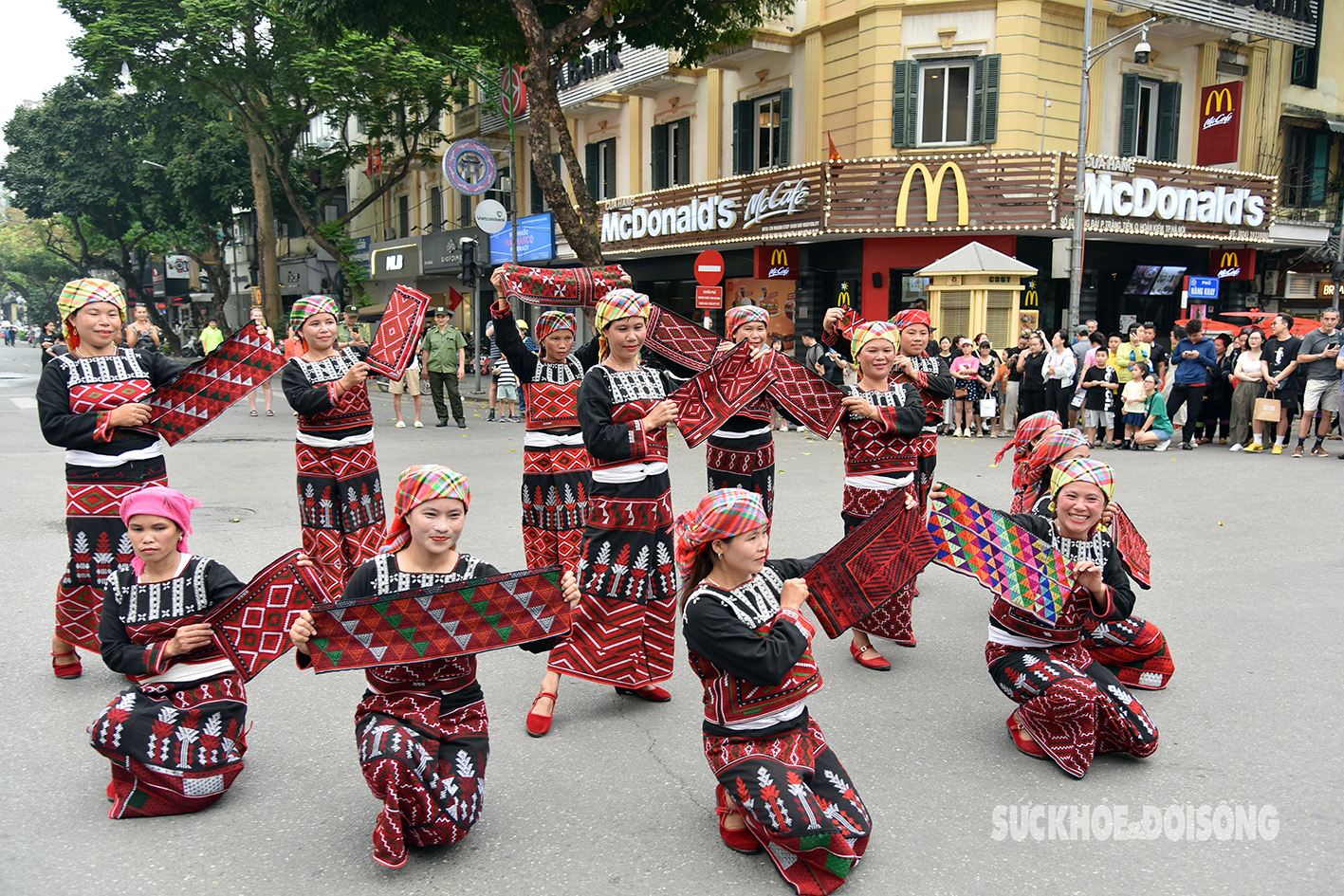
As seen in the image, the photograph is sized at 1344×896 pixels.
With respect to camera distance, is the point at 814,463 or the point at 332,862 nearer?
the point at 332,862

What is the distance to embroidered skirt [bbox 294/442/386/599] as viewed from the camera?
18.3ft

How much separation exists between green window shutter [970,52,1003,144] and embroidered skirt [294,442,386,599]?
1601cm

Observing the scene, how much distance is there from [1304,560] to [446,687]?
6.98 meters

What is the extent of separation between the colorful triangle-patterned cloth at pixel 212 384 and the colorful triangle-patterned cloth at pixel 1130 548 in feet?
15.3

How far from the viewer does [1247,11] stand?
19.8 meters

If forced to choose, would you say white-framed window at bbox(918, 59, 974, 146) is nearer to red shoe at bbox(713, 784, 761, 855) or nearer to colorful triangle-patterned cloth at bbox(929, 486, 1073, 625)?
colorful triangle-patterned cloth at bbox(929, 486, 1073, 625)

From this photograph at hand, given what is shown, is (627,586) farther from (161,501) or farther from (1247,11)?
(1247,11)

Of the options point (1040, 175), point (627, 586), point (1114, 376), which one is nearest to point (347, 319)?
point (627, 586)

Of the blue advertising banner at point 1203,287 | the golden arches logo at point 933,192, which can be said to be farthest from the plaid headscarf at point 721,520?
the blue advertising banner at point 1203,287

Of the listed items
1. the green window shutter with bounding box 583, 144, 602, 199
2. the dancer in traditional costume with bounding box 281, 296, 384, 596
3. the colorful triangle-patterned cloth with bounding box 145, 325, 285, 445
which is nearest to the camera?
the colorful triangle-patterned cloth with bounding box 145, 325, 285, 445

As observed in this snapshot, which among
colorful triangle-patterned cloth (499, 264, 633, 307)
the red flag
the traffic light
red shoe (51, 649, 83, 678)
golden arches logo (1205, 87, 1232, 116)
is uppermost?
golden arches logo (1205, 87, 1232, 116)

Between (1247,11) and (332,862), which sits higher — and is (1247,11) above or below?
above

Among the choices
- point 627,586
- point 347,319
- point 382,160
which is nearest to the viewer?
point 627,586

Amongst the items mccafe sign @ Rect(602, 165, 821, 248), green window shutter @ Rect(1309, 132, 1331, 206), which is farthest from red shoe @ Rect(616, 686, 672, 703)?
green window shutter @ Rect(1309, 132, 1331, 206)
